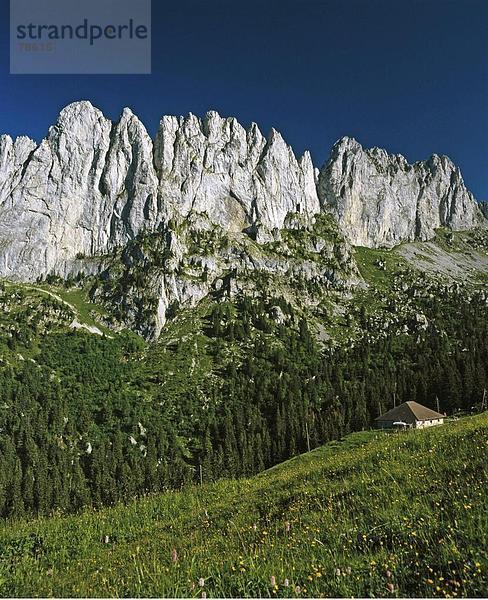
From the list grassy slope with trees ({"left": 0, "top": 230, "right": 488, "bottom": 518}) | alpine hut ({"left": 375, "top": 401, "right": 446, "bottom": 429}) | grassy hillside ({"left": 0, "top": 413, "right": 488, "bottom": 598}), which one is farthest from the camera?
grassy slope with trees ({"left": 0, "top": 230, "right": 488, "bottom": 518})

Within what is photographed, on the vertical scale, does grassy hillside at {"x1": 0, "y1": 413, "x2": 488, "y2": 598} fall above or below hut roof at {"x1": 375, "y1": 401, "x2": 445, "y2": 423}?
above

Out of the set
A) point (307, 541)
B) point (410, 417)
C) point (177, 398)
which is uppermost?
point (177, 398)

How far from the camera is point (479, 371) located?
11312cm

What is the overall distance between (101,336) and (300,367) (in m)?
91.6

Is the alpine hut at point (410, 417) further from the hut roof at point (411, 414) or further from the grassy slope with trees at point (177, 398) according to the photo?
the grassy slope with trees at point (177, 398)

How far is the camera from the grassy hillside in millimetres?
6176

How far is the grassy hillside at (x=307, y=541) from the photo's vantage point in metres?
6.18

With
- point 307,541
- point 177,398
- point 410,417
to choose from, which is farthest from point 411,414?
point 177,398

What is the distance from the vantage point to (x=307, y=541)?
8.13 meters

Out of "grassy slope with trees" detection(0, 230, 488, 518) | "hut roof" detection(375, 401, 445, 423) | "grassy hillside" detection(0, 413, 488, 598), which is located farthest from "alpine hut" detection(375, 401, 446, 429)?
"grassy hillside" detection(0, 413, 488, 598)

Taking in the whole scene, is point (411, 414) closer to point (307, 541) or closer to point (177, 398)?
point (307, 541)

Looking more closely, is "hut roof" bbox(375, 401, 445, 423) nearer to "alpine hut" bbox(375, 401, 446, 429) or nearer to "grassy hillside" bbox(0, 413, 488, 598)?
"alpine hut" bbox(375, 401, 446, 429)

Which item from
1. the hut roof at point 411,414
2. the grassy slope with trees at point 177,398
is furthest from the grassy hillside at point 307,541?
the hut roof at point 411,414

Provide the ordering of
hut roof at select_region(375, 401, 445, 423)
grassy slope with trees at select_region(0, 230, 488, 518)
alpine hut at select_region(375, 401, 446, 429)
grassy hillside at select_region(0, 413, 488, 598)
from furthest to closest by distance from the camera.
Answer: grassy slope with trees at select_region(0, 230, 488, 518), hut roof at select_region(375, 401, 445, 423), alpine hut at select_region(375, 401, 446, 429), grassy hillside at select_region(0, 413, 488, 598)
